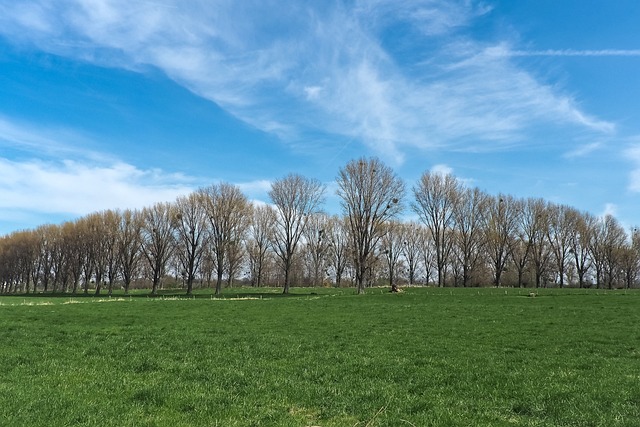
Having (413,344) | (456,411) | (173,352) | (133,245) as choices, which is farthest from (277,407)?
(133,245)

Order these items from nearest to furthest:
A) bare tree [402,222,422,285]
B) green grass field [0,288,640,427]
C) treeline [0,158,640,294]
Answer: green grass field [0,288,640,427] < treeline [0,158,640,294] < bare tree [402,222,422,285]

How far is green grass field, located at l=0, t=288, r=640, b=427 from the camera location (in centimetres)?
765

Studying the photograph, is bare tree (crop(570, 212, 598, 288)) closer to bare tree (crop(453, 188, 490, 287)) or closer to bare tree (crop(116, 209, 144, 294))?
bare tree (crop(453, 188, 490, 287))

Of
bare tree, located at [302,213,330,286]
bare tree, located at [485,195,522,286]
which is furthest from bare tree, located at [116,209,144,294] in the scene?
bare tree, located at [485,195,522,286]

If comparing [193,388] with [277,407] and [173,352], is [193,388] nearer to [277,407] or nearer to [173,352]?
[277,407]

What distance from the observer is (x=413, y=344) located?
51.8ft

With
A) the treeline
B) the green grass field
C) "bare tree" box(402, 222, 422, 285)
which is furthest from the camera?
"bare tree" box(402, 222, 422, 285)

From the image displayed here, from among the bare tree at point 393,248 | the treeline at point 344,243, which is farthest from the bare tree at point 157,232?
the bare tree at point 393,248

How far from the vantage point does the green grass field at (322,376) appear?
301 inches

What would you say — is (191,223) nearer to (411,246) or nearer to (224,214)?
(224,214)

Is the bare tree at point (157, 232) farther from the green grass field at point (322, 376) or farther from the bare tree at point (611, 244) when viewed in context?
the bare tree at point (611, 244)

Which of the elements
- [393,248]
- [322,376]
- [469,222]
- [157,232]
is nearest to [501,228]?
[469,222]

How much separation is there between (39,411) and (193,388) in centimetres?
289

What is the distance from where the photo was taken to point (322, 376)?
10.8 meters
